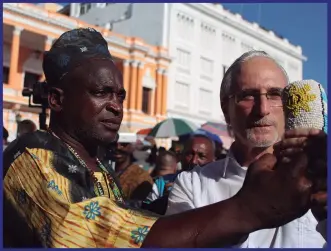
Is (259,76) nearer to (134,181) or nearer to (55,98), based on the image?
(55,98)

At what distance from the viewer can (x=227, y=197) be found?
1.53 metres

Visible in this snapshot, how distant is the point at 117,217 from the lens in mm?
833

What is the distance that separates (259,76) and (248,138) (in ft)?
0.77

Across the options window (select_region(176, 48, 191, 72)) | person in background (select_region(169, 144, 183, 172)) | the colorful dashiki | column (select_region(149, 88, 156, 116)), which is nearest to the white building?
window (select_region(176, 48, 191, 72))

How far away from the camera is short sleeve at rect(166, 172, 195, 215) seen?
148 cm

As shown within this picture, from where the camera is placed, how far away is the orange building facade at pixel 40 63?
671 inches

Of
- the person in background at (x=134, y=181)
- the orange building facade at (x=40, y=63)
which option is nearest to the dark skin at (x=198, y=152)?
the person in background at (x=134, y=181)

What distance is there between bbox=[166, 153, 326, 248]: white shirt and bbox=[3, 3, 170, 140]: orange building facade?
44.1 ft

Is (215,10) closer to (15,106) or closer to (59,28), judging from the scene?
(59,28)

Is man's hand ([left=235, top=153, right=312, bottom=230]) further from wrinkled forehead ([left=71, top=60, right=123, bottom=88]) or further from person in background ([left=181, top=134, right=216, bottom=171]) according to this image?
person in background ([left=181, top=134, right=216, bottom=171])

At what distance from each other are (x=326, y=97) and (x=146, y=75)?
71.8 feet

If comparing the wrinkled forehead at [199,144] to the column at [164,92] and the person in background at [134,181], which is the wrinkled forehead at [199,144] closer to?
the person in background at [134,181]

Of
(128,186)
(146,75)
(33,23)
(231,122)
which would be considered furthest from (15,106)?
(231,122)

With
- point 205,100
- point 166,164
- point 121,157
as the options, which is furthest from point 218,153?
point 205,100
